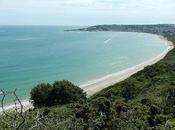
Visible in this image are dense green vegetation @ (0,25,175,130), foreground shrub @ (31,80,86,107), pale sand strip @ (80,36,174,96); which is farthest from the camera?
pale sand strip @ (80,36,174,96)

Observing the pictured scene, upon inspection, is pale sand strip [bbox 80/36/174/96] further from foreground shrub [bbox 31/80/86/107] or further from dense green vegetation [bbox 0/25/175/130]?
dense green vegetation [bbox 0/25/175/130]

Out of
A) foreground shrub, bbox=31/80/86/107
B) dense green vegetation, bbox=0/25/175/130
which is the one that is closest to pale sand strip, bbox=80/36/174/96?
→ foreground shrub, bbox=31/80/86/107

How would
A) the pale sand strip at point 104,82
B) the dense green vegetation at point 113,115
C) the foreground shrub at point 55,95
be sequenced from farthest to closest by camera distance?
1. the pale sand strip at point 104,82
2. the foreground shrub at point 55,95
3. the dense green vegetation at point 113,115

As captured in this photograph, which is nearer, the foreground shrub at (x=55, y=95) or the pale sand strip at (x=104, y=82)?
the foreground shrub at (x=55, y=95)

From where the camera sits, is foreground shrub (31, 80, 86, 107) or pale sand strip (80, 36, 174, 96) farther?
pale sand strip (80, 36, 174, 96)

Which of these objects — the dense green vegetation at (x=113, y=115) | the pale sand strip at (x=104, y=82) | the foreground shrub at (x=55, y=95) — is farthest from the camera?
the pale sand strip at (x=104, y=82)

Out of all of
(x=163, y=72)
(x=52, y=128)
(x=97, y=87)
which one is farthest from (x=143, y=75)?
(x=52, y=128)

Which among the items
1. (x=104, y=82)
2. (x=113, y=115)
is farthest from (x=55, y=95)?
(x=113, y=115)

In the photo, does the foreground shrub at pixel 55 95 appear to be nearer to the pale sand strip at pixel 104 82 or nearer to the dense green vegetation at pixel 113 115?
the pale sand strip at pixel 104 82

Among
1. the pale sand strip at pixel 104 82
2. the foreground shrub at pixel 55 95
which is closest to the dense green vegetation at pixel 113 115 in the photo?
the foreground shrub at pixel 55 95
